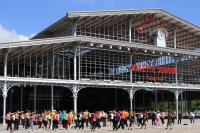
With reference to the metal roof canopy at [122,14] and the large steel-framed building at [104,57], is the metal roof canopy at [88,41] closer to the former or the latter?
the large steel-framed building at [104,57]

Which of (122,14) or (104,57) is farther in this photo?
(122,14)

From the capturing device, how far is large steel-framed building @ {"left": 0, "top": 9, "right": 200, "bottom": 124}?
34031 mm

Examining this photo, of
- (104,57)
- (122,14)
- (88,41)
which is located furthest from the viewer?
(122,14)

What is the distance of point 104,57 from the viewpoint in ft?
126

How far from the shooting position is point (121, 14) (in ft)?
129

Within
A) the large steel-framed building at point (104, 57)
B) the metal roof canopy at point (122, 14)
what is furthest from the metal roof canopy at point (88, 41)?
the metal roof canopy at point (122, 14)

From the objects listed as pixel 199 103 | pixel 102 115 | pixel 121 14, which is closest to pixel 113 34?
pixel 121 14

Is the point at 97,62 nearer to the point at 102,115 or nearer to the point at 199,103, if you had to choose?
the point at 102,115

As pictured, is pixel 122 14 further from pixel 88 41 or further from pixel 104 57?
pixel 88 41

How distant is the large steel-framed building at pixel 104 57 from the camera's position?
3403 centimetres

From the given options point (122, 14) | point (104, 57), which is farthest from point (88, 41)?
point (122, 14)

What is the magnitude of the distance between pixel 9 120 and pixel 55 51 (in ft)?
34.0

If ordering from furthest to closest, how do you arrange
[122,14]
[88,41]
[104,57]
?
[122,14] < [104,57] < [88,41]

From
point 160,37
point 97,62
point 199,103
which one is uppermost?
point 160,37
